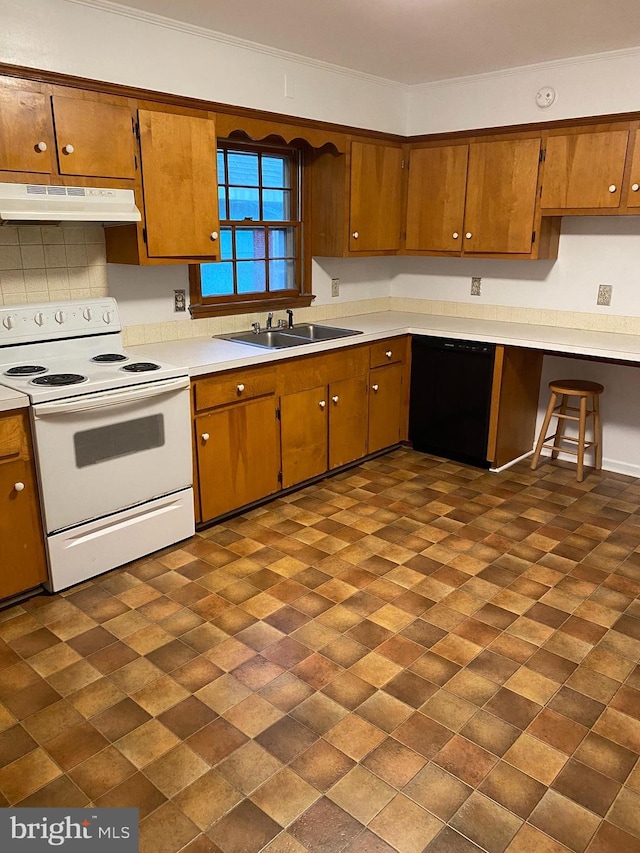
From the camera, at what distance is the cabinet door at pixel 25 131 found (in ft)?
8.72

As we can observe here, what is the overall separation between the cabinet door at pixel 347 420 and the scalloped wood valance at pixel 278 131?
4.82ft

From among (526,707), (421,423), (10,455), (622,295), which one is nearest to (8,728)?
(10,455)

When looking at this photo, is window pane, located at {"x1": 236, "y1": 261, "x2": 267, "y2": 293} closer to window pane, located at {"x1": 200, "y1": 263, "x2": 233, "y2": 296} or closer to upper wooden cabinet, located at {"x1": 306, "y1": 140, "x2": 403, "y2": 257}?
window pane, located at {"x1": 200, "y1": 263, "x2": 233, "y2": 296}

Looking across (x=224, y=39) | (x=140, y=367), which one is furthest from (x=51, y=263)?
(x=224, y=39)

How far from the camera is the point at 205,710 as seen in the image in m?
2.18

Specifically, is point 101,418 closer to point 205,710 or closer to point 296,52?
point 205,710

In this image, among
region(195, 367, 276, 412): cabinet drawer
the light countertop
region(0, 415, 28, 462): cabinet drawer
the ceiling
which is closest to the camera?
region(0, 415, 28, 462): cabinet drawer

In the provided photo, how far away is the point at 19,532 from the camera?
268 cm

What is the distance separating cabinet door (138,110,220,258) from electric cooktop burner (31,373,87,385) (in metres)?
0.79

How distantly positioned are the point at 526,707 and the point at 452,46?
3.37 m

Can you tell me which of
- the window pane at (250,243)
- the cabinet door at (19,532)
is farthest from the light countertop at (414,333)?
the cabinet door at (19,532)

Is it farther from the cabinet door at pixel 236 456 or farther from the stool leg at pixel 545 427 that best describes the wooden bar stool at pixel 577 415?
the cabinet door at pixel 236 456

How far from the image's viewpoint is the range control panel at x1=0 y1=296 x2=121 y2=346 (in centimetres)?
299

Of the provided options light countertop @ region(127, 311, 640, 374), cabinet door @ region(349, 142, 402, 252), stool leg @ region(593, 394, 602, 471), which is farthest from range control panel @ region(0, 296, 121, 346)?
stool leg @ region(593, 394, 602, 471)
